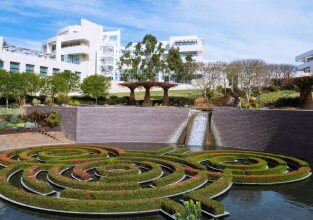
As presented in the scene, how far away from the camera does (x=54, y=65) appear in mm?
71812

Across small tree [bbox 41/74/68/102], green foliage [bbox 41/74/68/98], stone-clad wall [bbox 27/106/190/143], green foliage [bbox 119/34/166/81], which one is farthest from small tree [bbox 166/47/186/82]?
stone-clad wall [bbox 27/106/190/143]

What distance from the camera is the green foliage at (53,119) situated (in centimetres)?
4184

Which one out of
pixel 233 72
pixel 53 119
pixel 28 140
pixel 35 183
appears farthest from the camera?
pixel 233 72

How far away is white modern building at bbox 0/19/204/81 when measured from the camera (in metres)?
63.4

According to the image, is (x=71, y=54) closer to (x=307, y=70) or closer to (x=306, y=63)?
(x=306, y=63)

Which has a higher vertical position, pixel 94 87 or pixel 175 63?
pixel 175 63

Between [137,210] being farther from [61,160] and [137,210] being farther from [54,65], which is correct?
[54,65]

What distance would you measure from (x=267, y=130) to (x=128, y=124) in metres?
17.0

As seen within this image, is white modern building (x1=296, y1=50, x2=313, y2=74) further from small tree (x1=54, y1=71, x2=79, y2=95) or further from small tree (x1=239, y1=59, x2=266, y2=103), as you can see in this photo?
small tree (x1=54, y1=71, x2=79, y2=95)

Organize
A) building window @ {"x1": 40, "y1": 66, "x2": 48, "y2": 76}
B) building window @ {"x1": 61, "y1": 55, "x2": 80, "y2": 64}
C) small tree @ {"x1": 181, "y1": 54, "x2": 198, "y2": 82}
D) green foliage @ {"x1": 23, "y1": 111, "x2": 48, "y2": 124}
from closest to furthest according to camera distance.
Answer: green foliage @ {"x1": 23, "y1": 111, "x2": 48, "y2": 124} → building window @ {"x1": 40, "y1": 66, "x2": 48, "y2": 76} → small tree @ {"x1": 181, "y1": 54, "x2": 198, "y2": 82} → building window @ {"x1": 61, "y1": 55, "x2": 80, "y2": 64}

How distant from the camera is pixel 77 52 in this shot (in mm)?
84000

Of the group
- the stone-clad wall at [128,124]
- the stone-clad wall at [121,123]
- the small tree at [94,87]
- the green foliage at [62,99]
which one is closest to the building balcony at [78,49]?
the small tree at [94,87]

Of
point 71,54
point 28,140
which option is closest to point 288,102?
point 28,140

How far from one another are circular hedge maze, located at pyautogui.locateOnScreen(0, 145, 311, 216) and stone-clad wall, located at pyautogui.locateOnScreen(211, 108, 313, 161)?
412 centimetres
